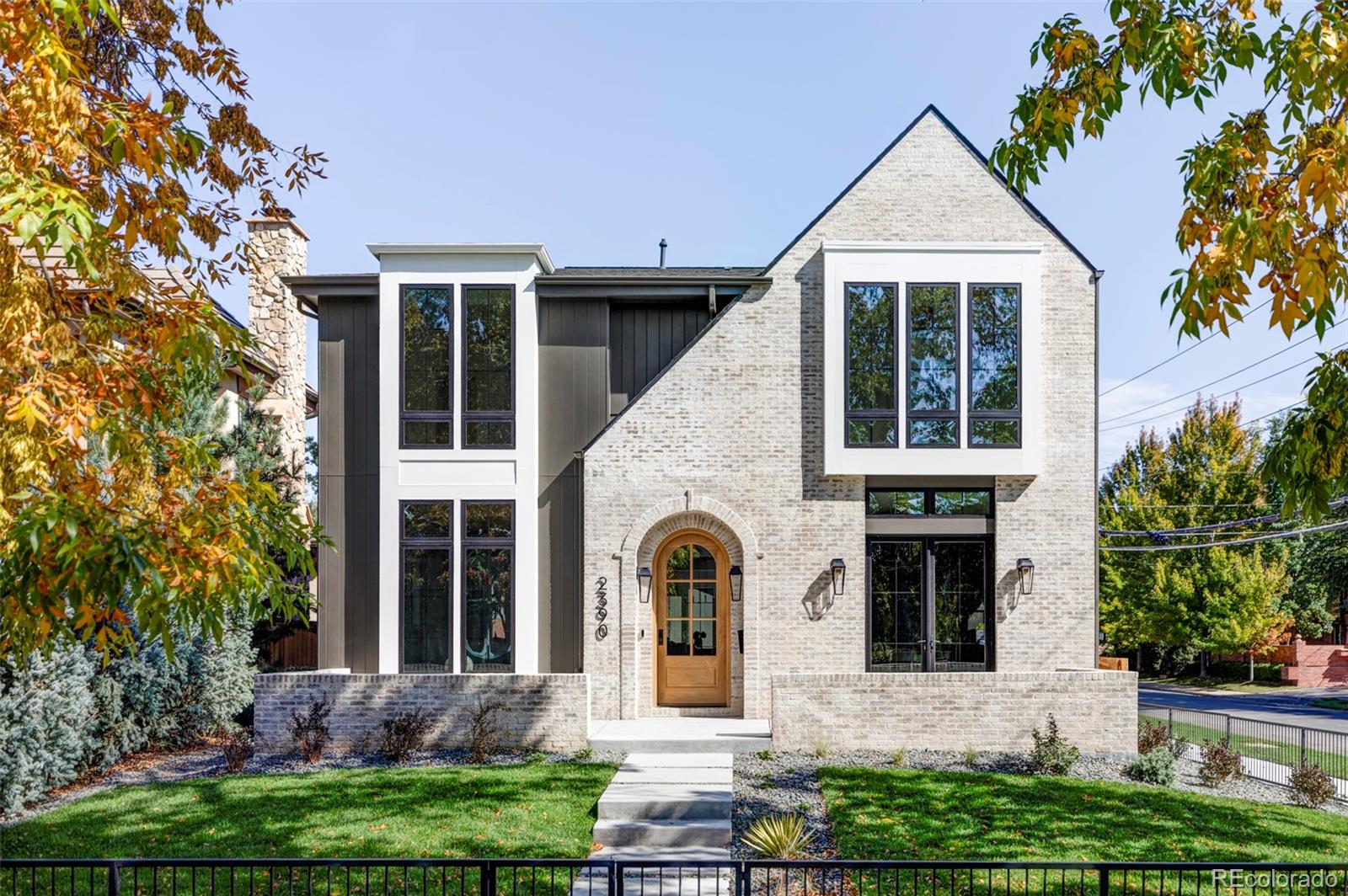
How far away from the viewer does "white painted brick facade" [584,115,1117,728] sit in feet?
46.4

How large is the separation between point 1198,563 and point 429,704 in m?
28.6

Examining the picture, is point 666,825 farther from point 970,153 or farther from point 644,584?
point 970,153

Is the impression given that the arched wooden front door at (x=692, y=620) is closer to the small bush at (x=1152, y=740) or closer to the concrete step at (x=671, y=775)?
the concrete step at (x=671, y=775)

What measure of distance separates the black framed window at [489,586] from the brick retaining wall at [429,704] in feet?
3.18

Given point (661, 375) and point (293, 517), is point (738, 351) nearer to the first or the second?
point (661, 375)

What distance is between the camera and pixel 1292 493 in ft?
19.4

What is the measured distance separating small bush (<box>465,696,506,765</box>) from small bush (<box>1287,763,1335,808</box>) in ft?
33.1

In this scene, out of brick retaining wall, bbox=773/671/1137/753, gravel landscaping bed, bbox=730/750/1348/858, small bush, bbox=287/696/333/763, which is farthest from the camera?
brick retaining wall, bbox=773/671/1137/753

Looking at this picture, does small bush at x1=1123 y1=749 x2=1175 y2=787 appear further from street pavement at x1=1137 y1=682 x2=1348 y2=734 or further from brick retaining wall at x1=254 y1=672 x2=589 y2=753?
street pavement at x1=1137 y1=682 x2=1348 y2=734

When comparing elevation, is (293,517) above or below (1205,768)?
above

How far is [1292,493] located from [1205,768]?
25.6ft

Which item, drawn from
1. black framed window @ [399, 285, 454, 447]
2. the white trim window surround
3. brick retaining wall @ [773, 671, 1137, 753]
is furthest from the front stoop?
black framed window @ [399, 285, 454, 447]

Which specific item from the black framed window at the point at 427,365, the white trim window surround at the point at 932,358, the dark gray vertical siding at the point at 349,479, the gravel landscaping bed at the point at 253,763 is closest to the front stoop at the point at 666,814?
the gravel landscaping bed at the point at 253,763

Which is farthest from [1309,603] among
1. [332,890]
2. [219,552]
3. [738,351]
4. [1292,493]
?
[219,552]
